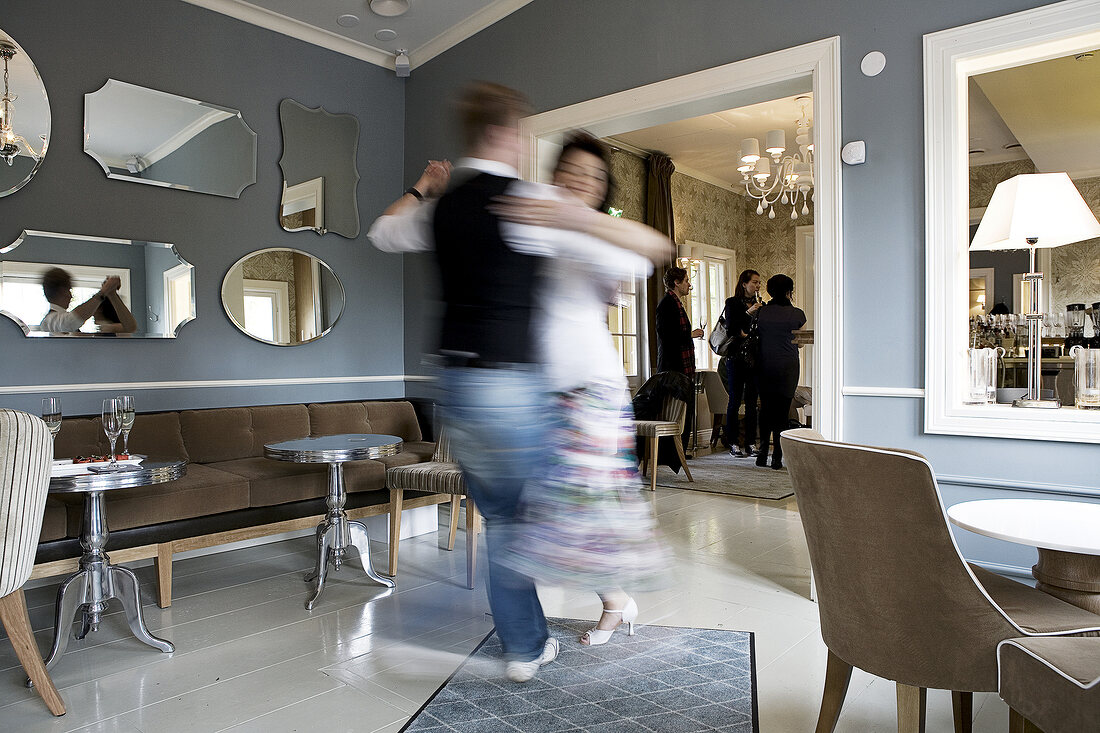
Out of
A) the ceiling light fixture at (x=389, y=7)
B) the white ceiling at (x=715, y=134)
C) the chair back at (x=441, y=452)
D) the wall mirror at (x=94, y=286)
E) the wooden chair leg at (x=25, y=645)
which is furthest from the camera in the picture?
the white ceiling at (x=715, y=134)

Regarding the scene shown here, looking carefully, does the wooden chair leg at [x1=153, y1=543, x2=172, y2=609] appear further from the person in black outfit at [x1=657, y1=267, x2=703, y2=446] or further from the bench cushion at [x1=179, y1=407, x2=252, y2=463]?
the person in black outfit at [x1=657, y1=267, x2=703, y2=446]

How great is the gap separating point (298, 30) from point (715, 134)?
3869 millimetres

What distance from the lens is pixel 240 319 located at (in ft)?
14.6

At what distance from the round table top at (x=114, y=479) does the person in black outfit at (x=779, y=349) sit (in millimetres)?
4600

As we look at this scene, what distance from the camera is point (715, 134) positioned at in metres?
7.04

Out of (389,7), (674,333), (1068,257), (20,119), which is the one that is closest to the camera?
(20,119)

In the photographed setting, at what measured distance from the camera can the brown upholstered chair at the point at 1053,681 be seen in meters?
1.16

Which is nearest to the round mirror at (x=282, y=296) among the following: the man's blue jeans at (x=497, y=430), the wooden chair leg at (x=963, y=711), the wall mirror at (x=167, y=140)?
the wall mirror at (x=167, y=140)

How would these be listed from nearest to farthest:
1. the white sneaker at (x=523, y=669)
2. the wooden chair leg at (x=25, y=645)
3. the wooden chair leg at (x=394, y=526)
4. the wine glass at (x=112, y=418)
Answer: the wooden chair leg at (x=25, y=645), the white sneaker at (x=523, y=669), the wine glass at (x=112, y=418), the wooden chair leg at (x=394, y=526)

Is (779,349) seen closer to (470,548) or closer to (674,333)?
(674,333)

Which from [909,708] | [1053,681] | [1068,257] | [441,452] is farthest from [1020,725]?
[1068,257]

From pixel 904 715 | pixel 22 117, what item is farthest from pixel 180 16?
pixel 904 715

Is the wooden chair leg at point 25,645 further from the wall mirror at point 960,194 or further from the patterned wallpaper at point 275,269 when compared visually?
the wall mirror at point 960,194

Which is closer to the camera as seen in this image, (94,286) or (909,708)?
(909,708)
